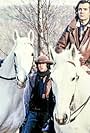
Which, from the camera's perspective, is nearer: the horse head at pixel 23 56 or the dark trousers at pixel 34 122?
the horse head at pixel 23 56

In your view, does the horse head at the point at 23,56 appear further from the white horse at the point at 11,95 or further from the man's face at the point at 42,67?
the man's face at the point at 42,67

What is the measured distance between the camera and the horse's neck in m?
4.17

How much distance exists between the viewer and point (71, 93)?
3732mm

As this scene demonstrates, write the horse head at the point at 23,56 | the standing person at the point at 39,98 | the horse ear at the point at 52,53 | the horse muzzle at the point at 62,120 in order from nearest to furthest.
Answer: the horse muzzle at the point at 62,120 < the horse ear at the point at 52,53 < the horse head at the point at 23,56 < the standing person at the point at 39,98

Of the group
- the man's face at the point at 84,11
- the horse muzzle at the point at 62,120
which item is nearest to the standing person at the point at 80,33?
the man's face at the point at 84,11

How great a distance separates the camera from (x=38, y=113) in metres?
4.19

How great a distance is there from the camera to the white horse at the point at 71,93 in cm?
371

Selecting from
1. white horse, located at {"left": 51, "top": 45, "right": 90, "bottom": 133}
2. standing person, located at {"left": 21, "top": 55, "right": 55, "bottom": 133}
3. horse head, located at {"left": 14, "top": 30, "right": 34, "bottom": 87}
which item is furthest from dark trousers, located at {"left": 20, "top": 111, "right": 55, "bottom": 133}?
horse head, located at {"left": 14, "top": 30, "right": 34, "bottom": 87}

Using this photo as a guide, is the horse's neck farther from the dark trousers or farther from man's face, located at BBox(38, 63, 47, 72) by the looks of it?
the dark trousers

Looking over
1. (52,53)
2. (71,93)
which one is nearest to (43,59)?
(52,53)

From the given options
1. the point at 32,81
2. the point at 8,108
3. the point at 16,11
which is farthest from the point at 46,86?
the point at 16,11

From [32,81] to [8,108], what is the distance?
0.32 meters

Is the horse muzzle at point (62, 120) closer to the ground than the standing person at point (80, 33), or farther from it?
closer to the ground

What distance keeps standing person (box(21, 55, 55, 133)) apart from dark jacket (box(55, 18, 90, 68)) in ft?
0.60
